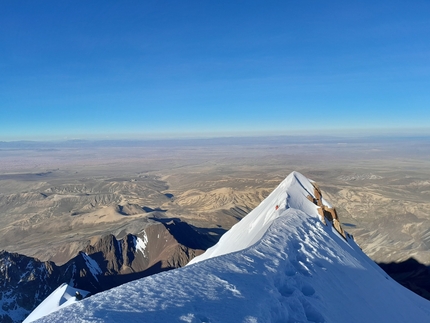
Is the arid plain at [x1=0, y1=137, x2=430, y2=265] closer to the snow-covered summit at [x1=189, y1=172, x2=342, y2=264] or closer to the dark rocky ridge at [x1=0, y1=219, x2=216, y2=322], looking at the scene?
the dark rocky ridge at [x1=0, y1=219, x2=216, y2=322]

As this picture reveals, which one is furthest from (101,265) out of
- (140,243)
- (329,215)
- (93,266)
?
(329,215)

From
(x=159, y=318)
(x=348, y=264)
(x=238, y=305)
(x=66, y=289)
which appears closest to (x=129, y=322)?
(x=159, y=318)

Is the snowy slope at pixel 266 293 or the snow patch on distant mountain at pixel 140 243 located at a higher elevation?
the snowy slope at pixel 266 293

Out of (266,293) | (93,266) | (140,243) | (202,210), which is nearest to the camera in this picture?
(266,293)

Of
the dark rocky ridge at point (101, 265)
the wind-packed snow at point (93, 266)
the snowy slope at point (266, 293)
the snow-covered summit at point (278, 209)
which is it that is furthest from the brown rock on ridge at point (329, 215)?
the wind-packed snow at point (93, 266)

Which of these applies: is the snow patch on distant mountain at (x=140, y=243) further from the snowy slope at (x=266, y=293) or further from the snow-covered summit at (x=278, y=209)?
the snowy slope at (x=266, y=293)

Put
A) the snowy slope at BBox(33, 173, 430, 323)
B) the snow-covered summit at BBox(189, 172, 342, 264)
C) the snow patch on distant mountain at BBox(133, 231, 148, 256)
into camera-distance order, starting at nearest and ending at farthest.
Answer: the snowy slope at BBox(33, 173, 430, 323) < the snow-covered summit at BBox(189, 172, 342, 264) < the snow patch on distant mountain at BBox(133, 231, 148, 256)

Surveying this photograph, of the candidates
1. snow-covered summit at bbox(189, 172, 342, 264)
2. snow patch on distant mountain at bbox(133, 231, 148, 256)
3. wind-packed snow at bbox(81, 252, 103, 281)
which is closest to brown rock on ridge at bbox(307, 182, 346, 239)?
snow-covered summit at bbox(189, 172, 342, 264)

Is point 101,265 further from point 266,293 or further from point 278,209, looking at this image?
point 266,293
